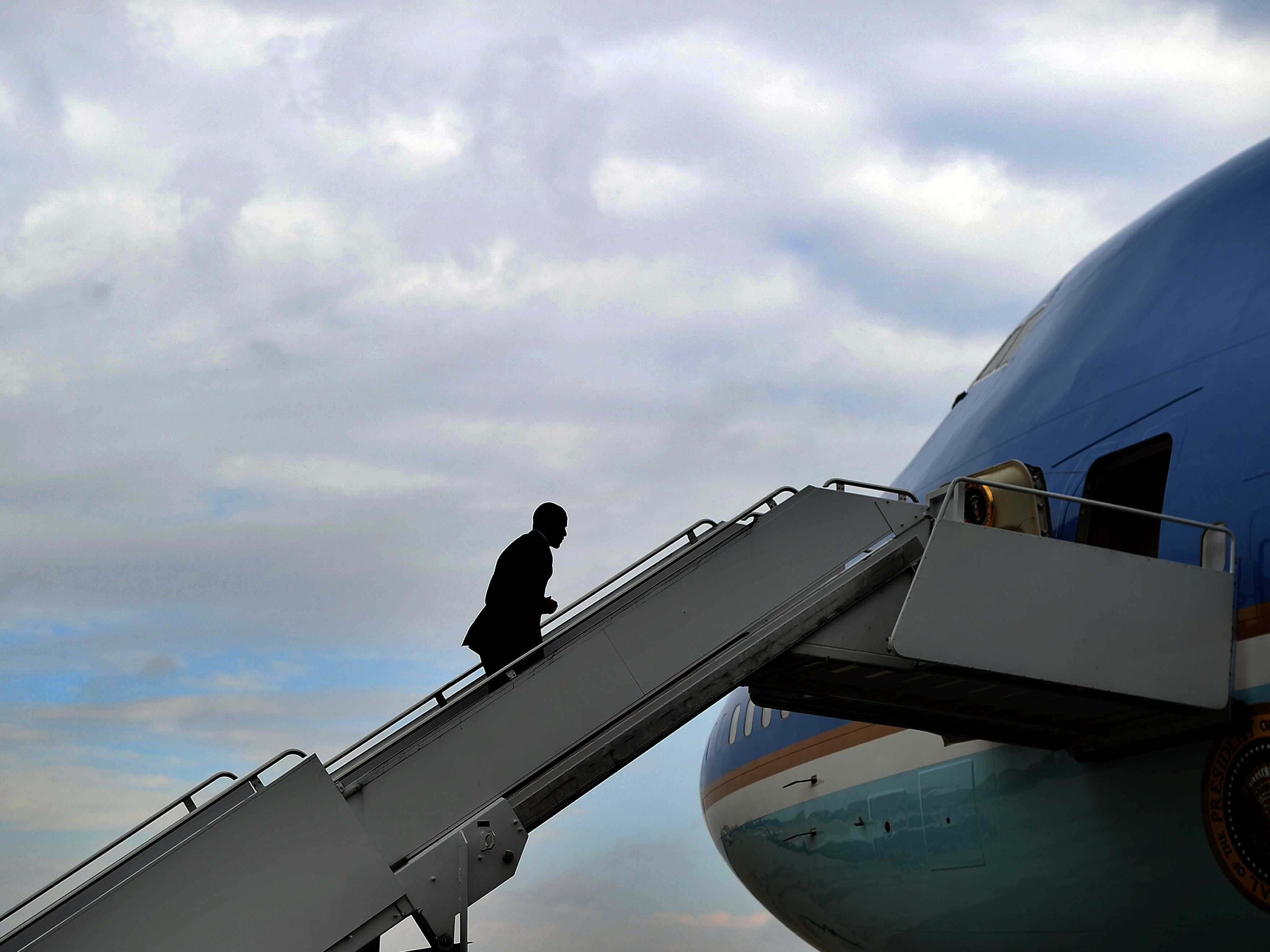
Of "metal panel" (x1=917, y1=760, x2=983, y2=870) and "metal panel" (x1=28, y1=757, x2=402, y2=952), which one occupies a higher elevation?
"metal panel" (x1=28, y1=757, x2=402, y2=952)

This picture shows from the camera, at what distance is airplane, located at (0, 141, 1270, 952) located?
Result: 652 cm

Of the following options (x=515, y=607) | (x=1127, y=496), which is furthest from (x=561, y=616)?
(x=1127, y=496)

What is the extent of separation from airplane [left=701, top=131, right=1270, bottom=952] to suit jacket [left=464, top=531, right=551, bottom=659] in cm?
182

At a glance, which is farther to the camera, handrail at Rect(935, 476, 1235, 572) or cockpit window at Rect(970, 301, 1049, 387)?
cockpit window at Rect(970, 301, 1049, 387)

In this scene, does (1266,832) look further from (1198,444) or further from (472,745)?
(472,745)

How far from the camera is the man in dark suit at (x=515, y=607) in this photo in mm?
7914

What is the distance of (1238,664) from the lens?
735 centimetres

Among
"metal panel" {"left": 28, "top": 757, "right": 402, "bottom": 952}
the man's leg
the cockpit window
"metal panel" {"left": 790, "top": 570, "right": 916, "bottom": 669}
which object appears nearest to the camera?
"metal panel" {"left": 28, "top": 757, "right": 402, "bottom": 952}

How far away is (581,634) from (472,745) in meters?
1.02

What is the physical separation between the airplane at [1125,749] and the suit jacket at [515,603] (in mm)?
1817

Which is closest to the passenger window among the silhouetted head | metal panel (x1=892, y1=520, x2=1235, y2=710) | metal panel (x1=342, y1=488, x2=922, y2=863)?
metal panel (x1=892, y1=520, x2=1235, y2=710)

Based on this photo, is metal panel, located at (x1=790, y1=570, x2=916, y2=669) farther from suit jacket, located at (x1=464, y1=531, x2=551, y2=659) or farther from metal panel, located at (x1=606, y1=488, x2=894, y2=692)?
suit jacket, located at (x1=464, y1=531, x2=551, y2=659)

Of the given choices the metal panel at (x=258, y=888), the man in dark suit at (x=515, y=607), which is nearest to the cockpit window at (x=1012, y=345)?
the man in dark suit at (x=515, y=607)

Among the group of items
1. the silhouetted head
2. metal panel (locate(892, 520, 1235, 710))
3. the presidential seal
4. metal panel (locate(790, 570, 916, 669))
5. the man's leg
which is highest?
the silhouetted head
